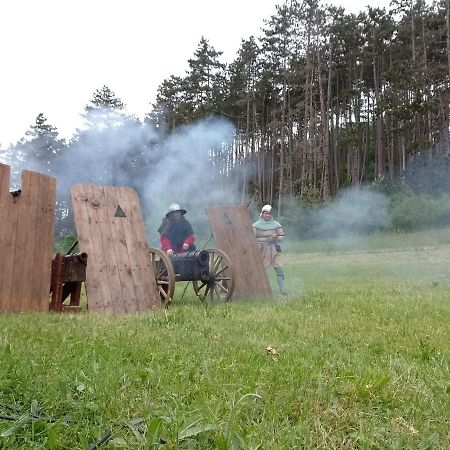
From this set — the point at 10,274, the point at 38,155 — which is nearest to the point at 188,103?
the point at 38,155

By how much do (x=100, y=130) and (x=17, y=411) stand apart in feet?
82.3

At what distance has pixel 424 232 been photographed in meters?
21.4

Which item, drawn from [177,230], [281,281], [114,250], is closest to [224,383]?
[114,250]

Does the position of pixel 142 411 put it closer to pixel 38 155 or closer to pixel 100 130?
pixel 100 130

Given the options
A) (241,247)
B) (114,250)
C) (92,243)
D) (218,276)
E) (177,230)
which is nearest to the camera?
(92,243)

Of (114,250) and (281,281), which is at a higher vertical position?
→ (114,250)

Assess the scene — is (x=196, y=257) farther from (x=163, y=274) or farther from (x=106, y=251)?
(x=106, y=251)

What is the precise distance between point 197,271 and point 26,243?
→ 2398 mm

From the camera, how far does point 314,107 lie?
32719 mm

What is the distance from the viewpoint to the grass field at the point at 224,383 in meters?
1.93

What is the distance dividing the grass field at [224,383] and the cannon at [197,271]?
187cm

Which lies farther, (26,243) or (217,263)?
(217,263)

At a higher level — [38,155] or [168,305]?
[38,155]

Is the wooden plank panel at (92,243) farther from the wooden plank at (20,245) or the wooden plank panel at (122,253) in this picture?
the wooden plank at (20,245)
